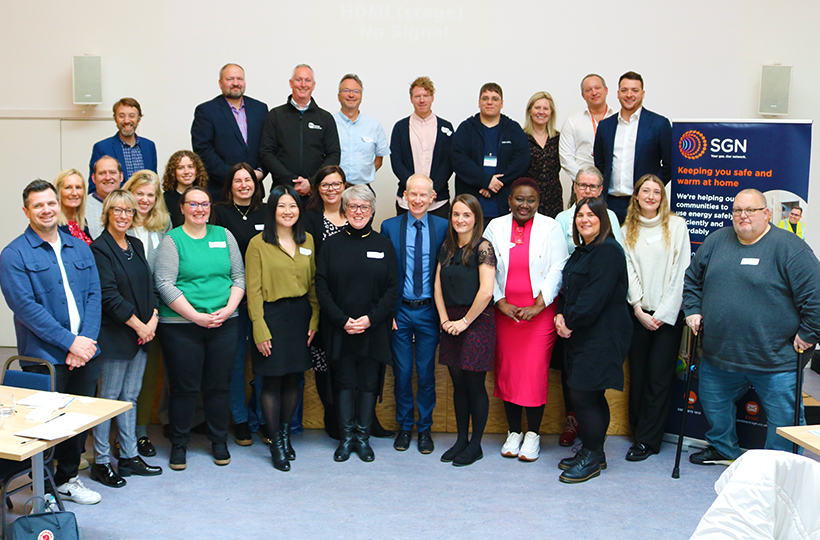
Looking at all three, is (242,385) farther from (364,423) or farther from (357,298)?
(357,298)

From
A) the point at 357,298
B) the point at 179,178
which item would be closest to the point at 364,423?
the point at 357,298

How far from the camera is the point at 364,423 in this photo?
13.9 feet

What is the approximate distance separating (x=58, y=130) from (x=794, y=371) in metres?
6.77

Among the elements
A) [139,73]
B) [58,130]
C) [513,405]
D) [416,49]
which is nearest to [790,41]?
[416,49]

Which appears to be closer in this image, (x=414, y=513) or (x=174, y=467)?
(x=414, y=513)

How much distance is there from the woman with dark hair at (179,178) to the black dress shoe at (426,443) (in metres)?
2.16

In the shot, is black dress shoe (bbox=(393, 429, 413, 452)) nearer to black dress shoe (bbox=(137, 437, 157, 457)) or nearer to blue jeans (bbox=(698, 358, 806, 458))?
black dress shoe (bbox=(137, 437, 157, 457))

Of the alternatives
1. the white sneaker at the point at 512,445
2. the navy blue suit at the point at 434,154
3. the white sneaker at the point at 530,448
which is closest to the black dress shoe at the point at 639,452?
the white sneaker at the point at 530,448

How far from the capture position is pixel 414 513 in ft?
11.4

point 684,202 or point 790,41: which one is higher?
point 790,41

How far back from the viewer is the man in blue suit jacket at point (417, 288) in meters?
4.20

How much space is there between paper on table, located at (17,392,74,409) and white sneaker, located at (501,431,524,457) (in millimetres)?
2615

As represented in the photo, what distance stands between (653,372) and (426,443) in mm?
1574

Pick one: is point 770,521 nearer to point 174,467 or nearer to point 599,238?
point 599,238
